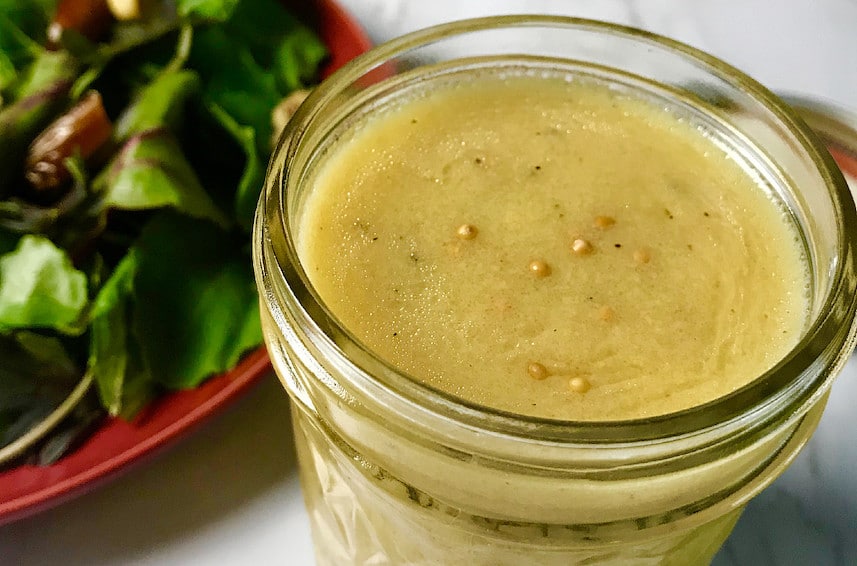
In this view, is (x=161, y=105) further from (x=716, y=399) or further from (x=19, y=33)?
(x=716, y=399)

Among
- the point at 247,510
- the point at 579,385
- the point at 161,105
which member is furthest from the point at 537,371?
the point at 161,105

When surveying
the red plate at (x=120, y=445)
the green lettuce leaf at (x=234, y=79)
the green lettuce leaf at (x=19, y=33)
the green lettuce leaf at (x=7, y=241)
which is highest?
the green lettuce leaf at (x=234, y=79)

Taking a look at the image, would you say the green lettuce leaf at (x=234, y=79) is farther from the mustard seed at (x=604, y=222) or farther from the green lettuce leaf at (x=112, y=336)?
the mustard seed at (x=604, y=222)

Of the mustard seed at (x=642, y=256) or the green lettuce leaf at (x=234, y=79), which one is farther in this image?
→ the green lettuce leaf at (x=234, y=79)

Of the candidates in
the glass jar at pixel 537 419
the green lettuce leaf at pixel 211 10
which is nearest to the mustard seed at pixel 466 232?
the glass jar at pixel 537 419

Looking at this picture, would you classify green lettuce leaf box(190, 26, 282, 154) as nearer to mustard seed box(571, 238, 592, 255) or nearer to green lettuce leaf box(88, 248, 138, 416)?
green lettuce leaf box(88, 248, 138, 416)

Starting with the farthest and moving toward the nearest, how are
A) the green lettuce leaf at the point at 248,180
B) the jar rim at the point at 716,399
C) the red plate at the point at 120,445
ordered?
the green lettuce leaf at the point at 248,180 < the red plate at the point at 120,445 < the jar rim at the point at 716,399

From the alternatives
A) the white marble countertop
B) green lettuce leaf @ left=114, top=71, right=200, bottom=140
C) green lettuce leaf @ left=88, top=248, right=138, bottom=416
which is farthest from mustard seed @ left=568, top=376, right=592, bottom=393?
green lettuce leaf @ left=114, top=71, right=200, bottom=140

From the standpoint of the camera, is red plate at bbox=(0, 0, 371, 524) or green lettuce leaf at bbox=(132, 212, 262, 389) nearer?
red plate at bbox=(0, 0, 371, 524)
